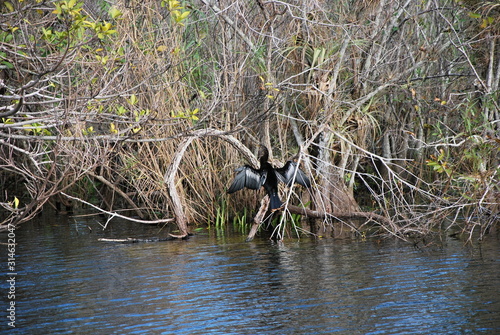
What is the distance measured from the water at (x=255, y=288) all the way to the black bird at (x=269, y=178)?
28.6 inches

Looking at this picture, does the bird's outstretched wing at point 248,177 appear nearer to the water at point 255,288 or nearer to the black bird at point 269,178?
the black bird at point 269,178

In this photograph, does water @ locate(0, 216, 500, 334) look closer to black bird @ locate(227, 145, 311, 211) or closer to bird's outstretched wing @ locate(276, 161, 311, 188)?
black bird @ locate(227, 145, 311, 211)

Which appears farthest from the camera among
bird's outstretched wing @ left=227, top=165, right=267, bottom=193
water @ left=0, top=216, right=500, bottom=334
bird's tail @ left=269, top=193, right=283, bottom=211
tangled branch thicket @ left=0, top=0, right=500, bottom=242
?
tangled branch thicket @ left=0, top=0, right=500, bottom=242

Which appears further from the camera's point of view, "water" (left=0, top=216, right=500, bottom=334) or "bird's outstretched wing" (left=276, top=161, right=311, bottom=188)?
"bird's outstretched wing" (left=276, top=161, right=311, bottom=188)

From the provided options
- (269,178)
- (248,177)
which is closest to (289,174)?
(269,178)

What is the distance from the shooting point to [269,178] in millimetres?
8633

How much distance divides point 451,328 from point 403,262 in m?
2.24

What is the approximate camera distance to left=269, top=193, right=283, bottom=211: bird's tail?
8.62 m

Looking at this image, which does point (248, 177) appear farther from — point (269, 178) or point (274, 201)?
point (274, 201)

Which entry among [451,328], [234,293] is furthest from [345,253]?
[451,328]

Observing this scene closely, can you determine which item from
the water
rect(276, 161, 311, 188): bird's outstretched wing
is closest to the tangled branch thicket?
rect(276, 161, 311, 188): bird's outstretched wing

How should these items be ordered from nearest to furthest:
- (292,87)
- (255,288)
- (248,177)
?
1. (255,288)
2. (248,177)
3. (292,87)

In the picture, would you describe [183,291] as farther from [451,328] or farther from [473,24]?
[473,24]

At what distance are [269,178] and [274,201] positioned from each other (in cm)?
32
